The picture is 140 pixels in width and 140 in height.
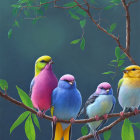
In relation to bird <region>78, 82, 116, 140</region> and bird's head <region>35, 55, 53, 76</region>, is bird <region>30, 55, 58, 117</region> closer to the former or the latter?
bird's head <region>35, 55, 53, 76</region>

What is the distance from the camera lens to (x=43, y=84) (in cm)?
65

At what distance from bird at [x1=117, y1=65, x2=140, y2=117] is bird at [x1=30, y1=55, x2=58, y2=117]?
17 cm

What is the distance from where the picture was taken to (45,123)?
34.5 inches

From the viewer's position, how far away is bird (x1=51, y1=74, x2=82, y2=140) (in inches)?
25.7

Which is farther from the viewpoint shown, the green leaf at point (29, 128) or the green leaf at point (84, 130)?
the green leaf at point (84, 130)

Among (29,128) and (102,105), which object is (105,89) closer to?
(102,105)

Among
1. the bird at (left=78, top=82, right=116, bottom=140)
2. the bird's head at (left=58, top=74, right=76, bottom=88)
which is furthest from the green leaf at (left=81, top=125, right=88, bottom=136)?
the bird's head at (left=58, top=74, right=76, bottom=88)

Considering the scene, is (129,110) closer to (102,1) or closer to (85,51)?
(85,51)

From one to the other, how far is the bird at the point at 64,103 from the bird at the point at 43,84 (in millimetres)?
13

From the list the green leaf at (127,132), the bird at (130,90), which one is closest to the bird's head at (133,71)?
the bird at (130,90)

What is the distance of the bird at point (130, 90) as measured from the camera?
0.72 m

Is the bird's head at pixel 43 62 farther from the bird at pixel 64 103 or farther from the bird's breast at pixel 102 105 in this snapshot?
the bird's breast at pixel 102 105

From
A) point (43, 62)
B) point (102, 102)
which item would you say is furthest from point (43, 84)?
point (102, 102)

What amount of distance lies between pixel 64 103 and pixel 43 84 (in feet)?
0.20
